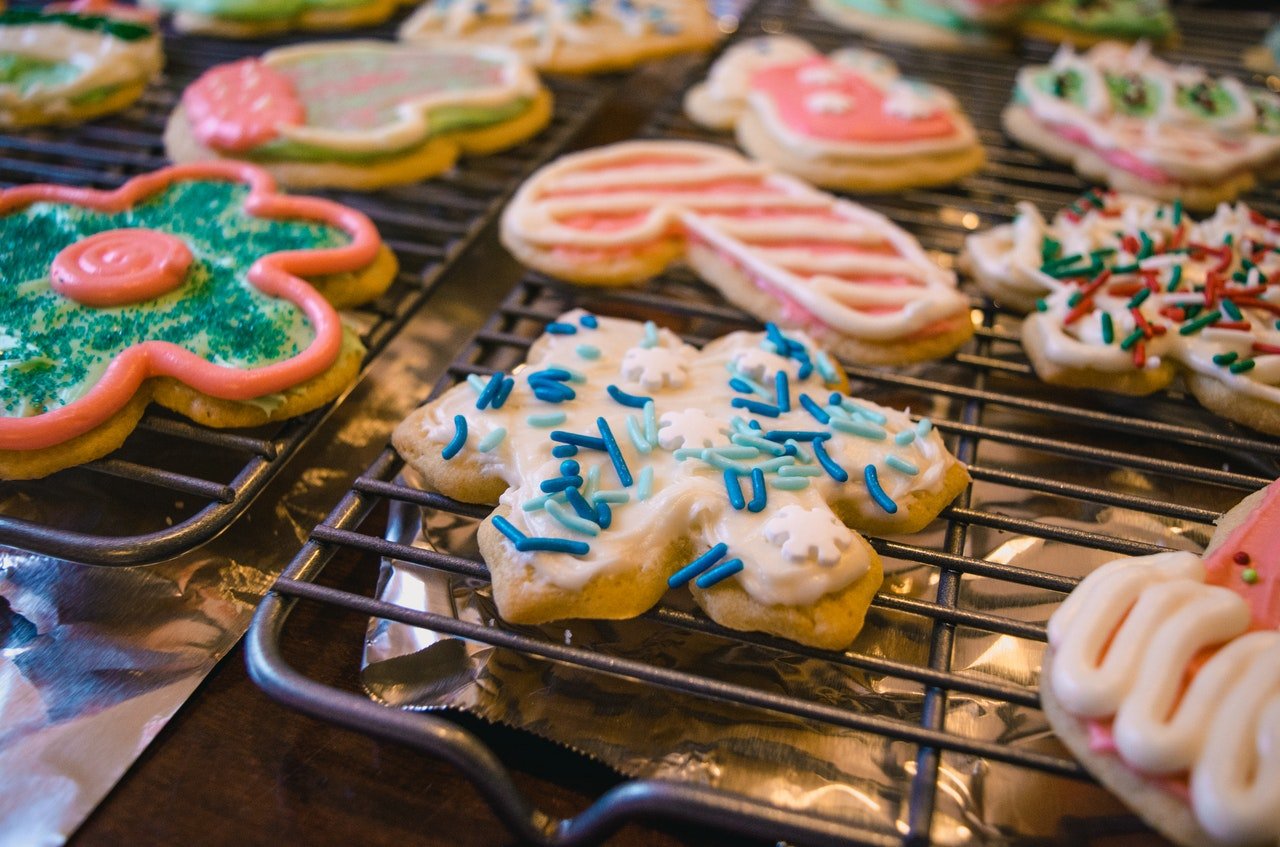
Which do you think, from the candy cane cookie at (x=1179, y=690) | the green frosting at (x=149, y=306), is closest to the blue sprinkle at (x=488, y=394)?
the green frosting at (x=149, y=306)

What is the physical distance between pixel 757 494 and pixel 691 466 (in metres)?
0.12

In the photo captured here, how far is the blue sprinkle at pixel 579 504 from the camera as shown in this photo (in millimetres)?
1337

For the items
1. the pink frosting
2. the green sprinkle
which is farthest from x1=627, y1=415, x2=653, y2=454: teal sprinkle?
the pink frosting

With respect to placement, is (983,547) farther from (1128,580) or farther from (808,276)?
(808,276)

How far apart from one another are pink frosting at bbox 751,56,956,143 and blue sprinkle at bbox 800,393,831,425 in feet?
3.49

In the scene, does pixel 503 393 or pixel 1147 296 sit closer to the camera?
pixel 503 393

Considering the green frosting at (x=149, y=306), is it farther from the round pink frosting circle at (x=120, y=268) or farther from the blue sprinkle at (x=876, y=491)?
the blue sprinkle at (x=876, y=491)

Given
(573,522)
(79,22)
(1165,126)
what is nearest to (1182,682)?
(573,522)

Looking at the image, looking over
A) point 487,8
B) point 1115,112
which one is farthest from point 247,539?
point 1115,112

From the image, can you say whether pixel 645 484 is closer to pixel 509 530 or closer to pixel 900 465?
pixel 509 530

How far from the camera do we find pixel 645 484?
4.54ft

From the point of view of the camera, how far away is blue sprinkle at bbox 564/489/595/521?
134 centimetres

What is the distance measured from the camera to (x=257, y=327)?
1.65 meters

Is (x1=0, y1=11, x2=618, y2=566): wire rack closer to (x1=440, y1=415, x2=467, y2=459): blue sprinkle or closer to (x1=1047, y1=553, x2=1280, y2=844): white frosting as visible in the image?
(x1=440, y1=415, x2=467, y2=459): blue sprinkle
